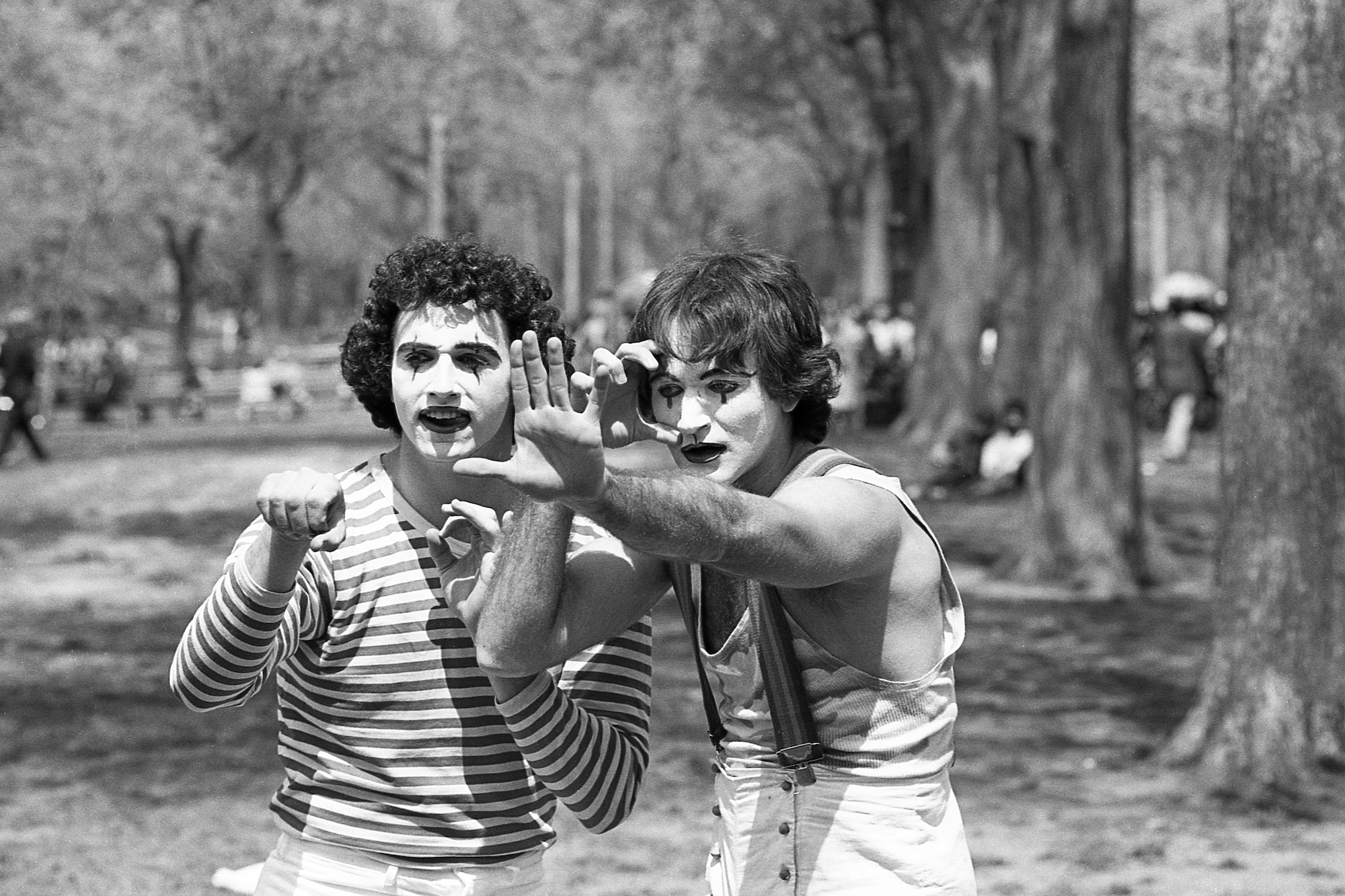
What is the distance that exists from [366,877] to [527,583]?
2.10ft

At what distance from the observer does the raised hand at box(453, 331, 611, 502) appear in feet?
7.39

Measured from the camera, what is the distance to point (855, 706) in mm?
2699

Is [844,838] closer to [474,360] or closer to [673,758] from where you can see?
[474,360]

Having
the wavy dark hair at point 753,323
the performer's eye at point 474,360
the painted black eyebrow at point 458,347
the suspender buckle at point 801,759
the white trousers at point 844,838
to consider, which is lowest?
the white trousers at point 844,838

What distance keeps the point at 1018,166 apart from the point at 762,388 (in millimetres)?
9564

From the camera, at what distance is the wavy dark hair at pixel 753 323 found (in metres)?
2.68

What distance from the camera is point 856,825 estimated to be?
270cm

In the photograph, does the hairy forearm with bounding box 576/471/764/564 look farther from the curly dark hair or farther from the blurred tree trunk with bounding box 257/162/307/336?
the blurred tree trunk with bounding box 257/162/307/336

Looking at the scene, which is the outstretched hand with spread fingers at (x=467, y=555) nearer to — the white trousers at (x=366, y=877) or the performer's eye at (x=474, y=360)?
the performer's eye at (x=474, y=360)

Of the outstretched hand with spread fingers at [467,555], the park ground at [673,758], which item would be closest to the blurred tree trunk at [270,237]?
the park ground at [673,758]

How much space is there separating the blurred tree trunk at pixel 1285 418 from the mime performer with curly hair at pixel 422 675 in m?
4.41

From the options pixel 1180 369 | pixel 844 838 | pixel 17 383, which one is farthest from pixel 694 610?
pixel 17 383

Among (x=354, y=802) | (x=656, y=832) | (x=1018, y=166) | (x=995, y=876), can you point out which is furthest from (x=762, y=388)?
(x=1018, y=166)

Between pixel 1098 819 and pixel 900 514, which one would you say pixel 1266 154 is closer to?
pixel 1098 819
